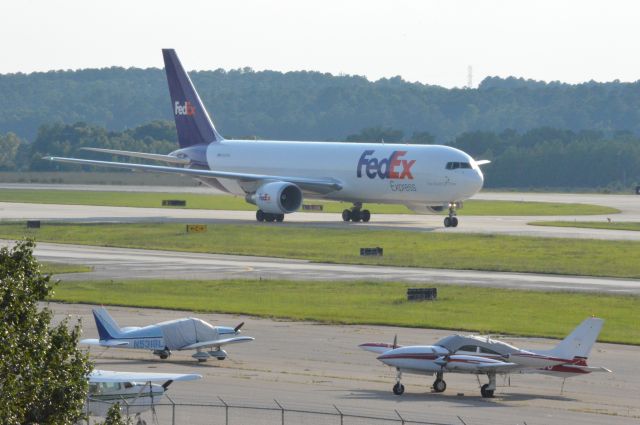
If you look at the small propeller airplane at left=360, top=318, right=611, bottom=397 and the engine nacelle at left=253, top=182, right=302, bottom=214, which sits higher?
the engine nacelle at left=253, top=182, right=302, bottom=214

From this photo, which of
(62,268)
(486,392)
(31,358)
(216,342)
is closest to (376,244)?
(62,268)

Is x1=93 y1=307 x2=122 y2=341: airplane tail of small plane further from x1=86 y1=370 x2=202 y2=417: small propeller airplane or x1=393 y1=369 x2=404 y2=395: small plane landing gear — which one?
x1=393 y1=369 x2=404 y2=395: small plane landing gear

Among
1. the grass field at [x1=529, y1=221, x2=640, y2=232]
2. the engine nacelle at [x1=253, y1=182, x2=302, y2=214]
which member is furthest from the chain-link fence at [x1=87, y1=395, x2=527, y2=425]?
the grass field at [x1=529, y1=221, x2=640, y2=232]

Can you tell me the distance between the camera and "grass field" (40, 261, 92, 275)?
67.0m

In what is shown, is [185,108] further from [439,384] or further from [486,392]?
[486,392]

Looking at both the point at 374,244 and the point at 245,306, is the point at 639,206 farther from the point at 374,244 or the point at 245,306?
the point at 245,306

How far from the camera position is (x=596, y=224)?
321 feet

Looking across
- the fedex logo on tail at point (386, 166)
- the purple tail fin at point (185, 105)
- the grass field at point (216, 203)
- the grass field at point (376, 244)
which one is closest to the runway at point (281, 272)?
the grass field at point (376, 244)

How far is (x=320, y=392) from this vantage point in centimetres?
3678

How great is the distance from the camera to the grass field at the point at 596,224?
95.4 metres

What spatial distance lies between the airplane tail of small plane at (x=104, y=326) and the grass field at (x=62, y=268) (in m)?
26.4

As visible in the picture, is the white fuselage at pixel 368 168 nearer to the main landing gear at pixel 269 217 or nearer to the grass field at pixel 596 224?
the main landing gear at pixel 269 217

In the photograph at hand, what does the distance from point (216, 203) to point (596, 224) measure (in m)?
44.9

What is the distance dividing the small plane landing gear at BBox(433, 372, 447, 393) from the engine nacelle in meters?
55.9
